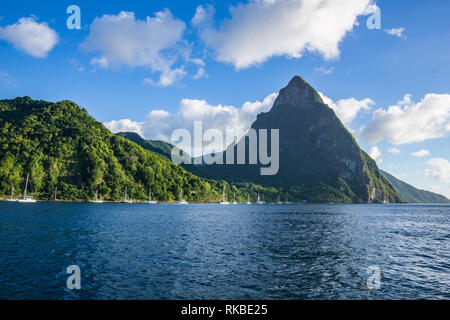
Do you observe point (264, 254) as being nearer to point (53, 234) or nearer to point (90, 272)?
point (90, 272)

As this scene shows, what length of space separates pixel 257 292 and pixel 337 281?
9578 mm

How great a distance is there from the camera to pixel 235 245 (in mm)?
46594

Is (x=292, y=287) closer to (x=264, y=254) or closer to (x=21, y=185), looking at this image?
(x=264, y=254)

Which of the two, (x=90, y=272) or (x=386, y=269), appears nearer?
(x=90, y=272)
